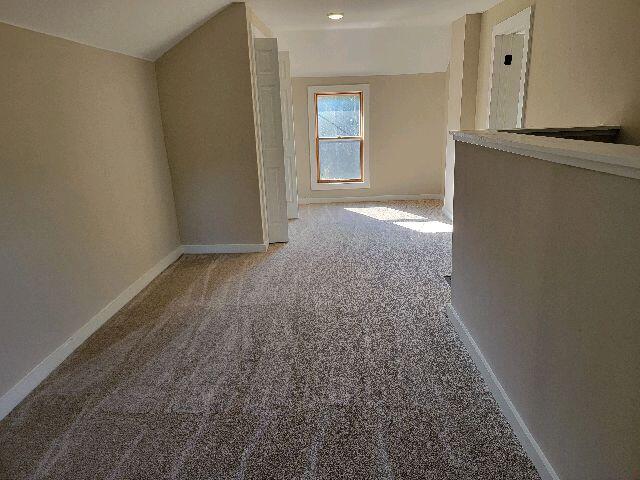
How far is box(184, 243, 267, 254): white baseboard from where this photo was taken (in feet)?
13.4

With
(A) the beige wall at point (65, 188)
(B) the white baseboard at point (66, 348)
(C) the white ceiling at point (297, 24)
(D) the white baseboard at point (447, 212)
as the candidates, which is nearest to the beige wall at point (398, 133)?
(C) the white ceiling at point (297, 24)

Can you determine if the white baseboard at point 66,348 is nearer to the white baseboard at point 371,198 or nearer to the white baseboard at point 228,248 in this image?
the white baseboard at point 228,248

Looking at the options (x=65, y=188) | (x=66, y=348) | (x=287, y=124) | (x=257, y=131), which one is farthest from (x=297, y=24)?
(x=66, y=348)

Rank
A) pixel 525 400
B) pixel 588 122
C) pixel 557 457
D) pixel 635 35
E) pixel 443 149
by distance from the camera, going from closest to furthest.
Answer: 1. pixel 557 457
2. pixel 525 400
3. pixel 635 35
4. pixel 588 122
5. pixel 443 149

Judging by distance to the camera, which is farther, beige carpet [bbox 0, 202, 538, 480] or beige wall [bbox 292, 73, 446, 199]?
beige wall [bbox 292, 73, 446, 199]

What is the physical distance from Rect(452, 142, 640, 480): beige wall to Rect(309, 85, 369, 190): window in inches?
164

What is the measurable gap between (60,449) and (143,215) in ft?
6.77

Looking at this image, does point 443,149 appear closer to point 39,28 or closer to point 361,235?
point 361,235

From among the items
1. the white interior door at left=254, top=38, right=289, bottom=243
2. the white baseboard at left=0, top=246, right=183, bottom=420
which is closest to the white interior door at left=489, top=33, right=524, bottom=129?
the white interior door at left=254, top=38, right=289, bottom=243

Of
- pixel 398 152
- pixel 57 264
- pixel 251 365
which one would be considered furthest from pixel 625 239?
pixel 398 152

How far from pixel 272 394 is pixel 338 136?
469 centimetres

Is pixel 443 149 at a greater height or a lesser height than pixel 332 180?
greater

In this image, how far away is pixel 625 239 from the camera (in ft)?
3.29

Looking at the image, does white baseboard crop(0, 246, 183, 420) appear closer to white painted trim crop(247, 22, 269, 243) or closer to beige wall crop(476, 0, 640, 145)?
white painted trim crop(247, 22, 269, 243)
